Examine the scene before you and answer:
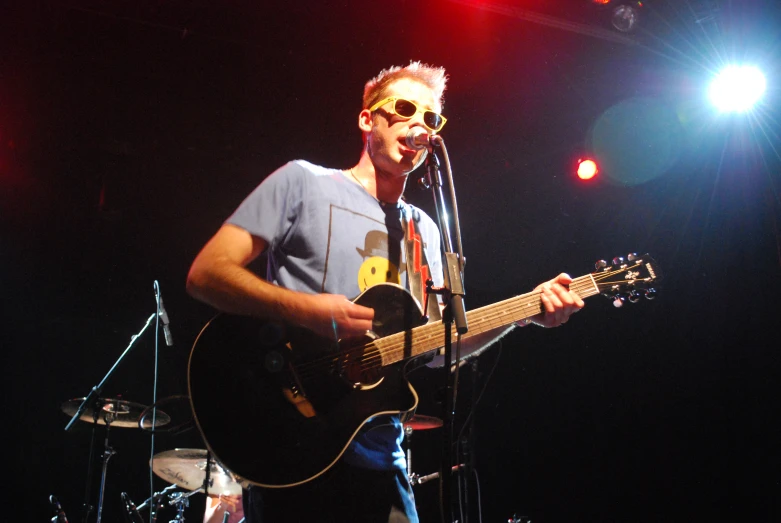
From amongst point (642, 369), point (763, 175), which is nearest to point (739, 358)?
point (642, 369)

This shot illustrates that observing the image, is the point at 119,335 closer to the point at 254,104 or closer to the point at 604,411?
the point at 254,104

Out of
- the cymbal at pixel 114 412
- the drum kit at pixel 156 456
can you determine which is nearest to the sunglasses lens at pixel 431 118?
the drum kit at pixel 156 456

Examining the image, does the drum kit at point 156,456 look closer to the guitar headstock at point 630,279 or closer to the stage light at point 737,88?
the guitar headstock at point 630,279

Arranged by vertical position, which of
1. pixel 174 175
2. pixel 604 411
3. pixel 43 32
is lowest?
pixel 604 411

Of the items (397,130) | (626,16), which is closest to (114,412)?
(397,130)

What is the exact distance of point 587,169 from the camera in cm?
669

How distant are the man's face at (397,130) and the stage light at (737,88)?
4.45m

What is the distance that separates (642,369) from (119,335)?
6.49m

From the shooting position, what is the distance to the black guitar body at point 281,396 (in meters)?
1.99

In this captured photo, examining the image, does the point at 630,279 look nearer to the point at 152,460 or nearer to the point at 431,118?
the point at 431,118

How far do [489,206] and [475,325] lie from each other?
178 inches

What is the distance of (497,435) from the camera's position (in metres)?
6.82

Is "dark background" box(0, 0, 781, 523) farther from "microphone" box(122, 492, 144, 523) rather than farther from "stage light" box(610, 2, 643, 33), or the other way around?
"microphone" box(122, 492, 144, 523)

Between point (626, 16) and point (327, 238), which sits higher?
point (626, 16)
